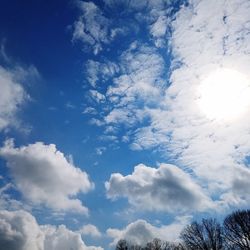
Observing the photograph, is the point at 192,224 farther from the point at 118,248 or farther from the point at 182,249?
the point at 118,248

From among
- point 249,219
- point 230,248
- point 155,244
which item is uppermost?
point 155,244

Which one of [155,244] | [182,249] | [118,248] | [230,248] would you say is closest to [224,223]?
[230,248]

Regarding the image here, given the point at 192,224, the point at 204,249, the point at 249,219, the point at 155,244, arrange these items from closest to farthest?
the point at 249,219 < the point at 204,249 < the point at 192,224 < the point at 155,244

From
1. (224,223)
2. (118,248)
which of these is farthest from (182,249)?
(118,248)

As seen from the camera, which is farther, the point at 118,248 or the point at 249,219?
the point at 118,248

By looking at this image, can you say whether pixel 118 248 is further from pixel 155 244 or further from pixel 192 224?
pixel 192 224

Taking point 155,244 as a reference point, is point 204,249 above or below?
below

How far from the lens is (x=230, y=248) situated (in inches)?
1860

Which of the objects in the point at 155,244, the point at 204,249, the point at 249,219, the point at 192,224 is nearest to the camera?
the point at 249,219

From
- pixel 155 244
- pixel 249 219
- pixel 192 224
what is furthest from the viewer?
pixel 155 244

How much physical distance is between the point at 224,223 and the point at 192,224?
6.34 meters

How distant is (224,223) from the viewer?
4991 cm

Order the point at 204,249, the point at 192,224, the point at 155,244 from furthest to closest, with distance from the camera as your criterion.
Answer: the point at 155,244 < the point at 192,224 < the point at 204,249

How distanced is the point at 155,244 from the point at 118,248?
920 centimetres
